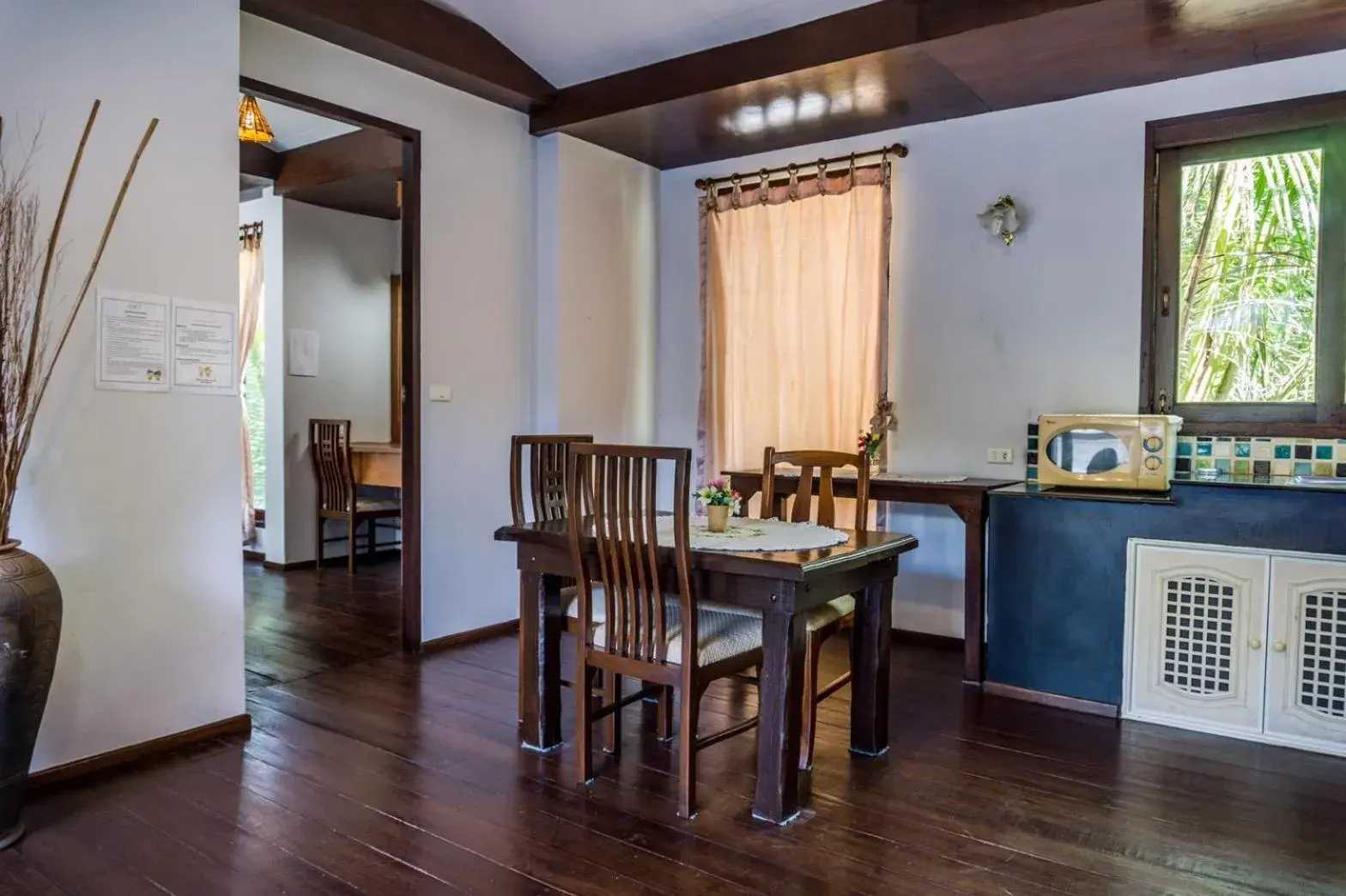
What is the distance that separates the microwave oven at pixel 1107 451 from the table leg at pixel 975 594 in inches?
11.5

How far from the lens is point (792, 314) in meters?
4.55

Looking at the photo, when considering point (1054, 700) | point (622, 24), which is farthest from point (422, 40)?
point (1054, 700)

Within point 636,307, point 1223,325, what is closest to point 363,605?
point 636,307

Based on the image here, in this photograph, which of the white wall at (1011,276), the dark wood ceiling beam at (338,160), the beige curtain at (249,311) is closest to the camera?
the white wall at (1011,276)

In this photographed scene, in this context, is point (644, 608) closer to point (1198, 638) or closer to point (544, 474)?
point (544, 474)

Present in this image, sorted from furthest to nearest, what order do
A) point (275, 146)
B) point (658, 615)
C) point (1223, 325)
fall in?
point (275, 146) → point (1223, 325) → point (658, 615)

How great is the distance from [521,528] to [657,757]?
2.72ft

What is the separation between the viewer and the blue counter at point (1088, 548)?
2906 mm

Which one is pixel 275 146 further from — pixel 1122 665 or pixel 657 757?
pixel 1122 665

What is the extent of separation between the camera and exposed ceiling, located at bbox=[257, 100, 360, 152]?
15.9 feet

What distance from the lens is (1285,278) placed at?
351 cm

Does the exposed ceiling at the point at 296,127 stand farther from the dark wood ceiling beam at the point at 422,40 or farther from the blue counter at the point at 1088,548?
the blue counter at the point at 1088,548

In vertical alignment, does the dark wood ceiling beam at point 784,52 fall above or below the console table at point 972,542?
above

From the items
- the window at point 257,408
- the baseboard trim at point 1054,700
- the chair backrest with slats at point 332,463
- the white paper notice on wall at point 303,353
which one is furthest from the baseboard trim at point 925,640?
the window at point 257,408
